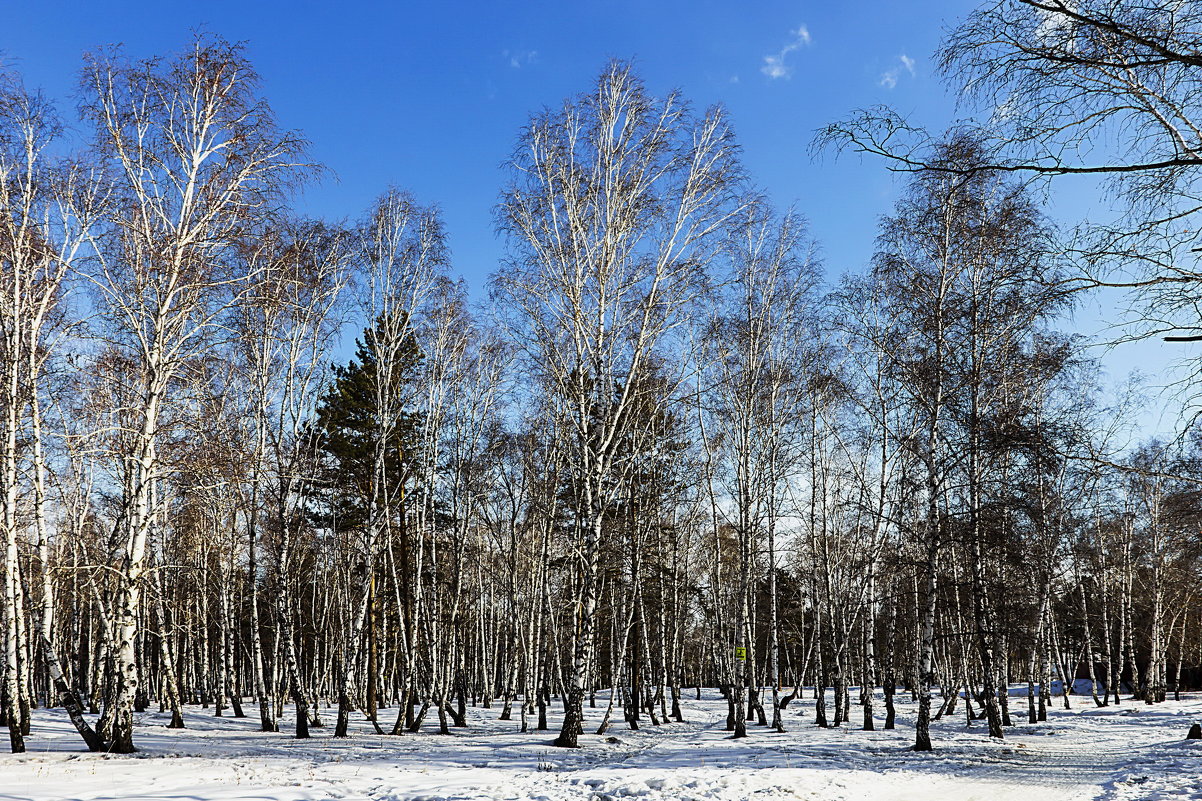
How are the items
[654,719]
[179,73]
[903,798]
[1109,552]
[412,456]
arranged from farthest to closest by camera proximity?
[1109,552], [412,456], [654,719], [179,73], [903,798]

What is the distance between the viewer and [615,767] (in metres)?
9.85

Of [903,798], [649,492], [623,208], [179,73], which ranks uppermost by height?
[179,73]

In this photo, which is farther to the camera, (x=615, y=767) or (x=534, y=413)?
(x=534, y=413)

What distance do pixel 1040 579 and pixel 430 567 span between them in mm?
15442

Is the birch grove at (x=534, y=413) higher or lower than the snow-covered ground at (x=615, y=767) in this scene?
higher

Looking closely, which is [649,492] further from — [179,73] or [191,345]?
[179,73]

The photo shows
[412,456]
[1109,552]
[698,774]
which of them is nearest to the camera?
[698,774]

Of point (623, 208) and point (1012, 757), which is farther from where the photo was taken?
point (623, 208)

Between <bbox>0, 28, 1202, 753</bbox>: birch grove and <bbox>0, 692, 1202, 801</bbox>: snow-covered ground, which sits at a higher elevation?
<bbox>0, 28, 1202, 753</bbox>: birch grove

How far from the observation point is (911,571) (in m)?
20.4

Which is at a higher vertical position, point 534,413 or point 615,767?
point 534,413

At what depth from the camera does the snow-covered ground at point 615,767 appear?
784 cm

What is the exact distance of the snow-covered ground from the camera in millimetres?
7840

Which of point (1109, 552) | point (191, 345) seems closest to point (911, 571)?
point (1109, 552)
